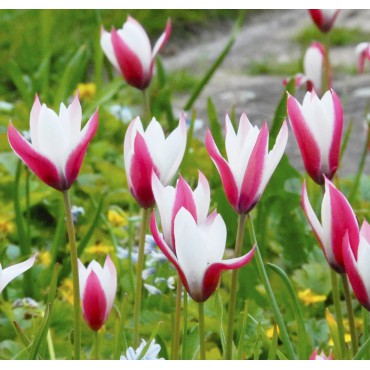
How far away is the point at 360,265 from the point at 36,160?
34cm

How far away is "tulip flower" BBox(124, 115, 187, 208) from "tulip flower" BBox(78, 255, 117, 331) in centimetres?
9

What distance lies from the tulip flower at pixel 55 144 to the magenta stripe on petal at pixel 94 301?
12 cm

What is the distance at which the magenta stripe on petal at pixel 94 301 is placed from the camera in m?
1.09

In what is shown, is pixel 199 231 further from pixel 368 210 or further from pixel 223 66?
pixel 223 66

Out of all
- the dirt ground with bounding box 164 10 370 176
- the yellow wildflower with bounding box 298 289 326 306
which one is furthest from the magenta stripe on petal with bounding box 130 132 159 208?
the dirt ground with bounding box 164 10 370 176

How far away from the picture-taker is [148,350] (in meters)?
1.07

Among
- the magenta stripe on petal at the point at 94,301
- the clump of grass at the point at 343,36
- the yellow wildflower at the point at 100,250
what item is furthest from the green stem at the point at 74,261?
the clump of grass at the point at 343,36

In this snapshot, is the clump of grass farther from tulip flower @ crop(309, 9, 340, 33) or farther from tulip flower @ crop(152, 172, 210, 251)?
tulip flower @ crop(152, 172, 210, 251)

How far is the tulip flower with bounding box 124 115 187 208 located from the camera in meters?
1.06

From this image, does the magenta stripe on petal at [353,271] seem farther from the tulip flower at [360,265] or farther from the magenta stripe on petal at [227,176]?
the magenta stripe on petal at [227,176]

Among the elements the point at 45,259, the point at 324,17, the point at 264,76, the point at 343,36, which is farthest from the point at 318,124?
the point at 343,36

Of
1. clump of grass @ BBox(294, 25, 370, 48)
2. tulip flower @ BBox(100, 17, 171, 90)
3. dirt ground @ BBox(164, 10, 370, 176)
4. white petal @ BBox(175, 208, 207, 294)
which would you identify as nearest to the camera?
white petal @ BBox(175, 208, 207, 294)

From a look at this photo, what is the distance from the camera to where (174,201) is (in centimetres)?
96
